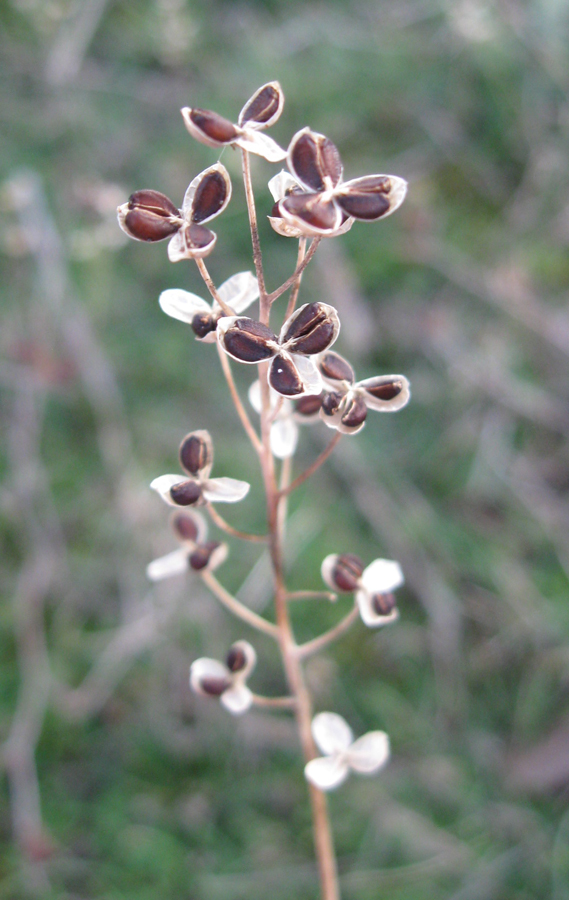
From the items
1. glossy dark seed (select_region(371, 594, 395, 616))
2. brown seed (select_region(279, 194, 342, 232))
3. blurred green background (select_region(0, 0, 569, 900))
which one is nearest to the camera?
brown seed (select_region(279, 194, 342, 232))

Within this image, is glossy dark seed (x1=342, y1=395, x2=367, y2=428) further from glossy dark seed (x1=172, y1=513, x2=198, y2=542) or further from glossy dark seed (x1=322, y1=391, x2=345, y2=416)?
glossy dark seed (x1=172, y1=513, x2=198, y2=542)

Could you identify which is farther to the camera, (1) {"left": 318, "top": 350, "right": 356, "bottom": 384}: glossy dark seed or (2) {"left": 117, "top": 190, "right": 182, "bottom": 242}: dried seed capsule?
(1) {"left": 318, "top": 350, "right": 356, "bottom": 384}: glossy dark seed

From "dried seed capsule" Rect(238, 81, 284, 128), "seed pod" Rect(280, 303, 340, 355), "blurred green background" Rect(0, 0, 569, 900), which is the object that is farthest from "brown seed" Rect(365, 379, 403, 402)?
"blurred green background" Rect(0, 0, 569, 900)

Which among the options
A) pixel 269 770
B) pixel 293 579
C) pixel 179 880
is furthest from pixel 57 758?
pixel 293 579

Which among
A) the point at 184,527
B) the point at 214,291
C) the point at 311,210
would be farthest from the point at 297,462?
the point at 311,210

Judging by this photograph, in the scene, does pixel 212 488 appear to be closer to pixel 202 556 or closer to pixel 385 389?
pixel 202 556
